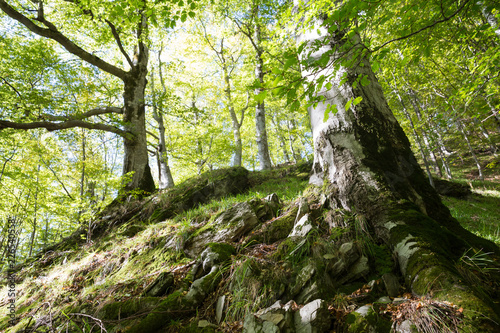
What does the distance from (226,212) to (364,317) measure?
90.7 inches

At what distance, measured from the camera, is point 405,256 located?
1913 mm

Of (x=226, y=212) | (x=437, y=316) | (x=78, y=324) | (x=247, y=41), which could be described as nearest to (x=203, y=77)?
(x=247, y=41)

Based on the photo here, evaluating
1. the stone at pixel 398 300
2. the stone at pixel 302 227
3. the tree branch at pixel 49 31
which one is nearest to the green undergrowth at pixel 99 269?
the stone at pixel 302 227

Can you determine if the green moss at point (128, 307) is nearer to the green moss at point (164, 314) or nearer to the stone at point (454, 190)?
the green moss at point (164, 314)

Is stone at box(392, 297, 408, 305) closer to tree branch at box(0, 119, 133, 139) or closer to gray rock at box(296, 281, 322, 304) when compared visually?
gray rock at box(296, 281, 322, 304)

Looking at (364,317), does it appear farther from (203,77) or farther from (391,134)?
(203,77)

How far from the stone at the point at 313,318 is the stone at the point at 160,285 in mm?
1602

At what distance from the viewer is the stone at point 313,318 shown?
1.57m

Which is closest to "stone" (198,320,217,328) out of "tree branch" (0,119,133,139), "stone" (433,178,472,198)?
"tree branch" (0,119,133,139)

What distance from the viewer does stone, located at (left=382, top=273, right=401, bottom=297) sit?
1.74m

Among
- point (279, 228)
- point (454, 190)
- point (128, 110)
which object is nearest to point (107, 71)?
point (128, 110)

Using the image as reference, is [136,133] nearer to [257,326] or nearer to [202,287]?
[202,287]

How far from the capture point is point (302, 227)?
261 centimetres

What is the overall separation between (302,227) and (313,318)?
3.60 ft
